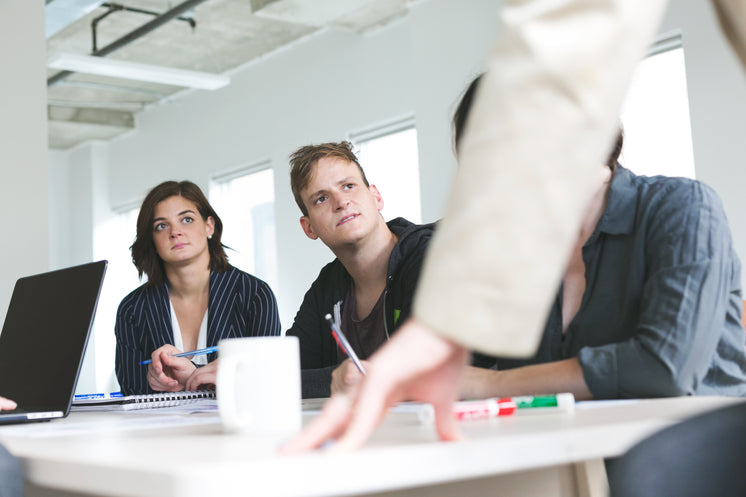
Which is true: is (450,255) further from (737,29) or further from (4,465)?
(4,465)

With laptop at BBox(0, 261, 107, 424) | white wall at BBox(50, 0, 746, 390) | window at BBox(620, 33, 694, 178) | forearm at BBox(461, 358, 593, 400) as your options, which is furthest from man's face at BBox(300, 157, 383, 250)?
window at BBox(620, 33, 694, 178)

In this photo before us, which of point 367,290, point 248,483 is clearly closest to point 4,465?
point 248,483

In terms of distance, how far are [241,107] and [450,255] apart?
808 centimetres

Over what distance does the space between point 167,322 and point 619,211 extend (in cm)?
208

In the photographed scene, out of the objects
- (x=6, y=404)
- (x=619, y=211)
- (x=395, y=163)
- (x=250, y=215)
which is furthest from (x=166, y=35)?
(x=619, y=211)

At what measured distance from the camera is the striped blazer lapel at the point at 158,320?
10.3ft

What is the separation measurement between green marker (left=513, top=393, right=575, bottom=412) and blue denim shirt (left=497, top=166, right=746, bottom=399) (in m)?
0.31

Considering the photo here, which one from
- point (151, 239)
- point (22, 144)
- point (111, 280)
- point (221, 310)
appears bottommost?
point (221, 310)

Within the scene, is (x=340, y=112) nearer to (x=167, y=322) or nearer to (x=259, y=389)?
(x=167, y=322)

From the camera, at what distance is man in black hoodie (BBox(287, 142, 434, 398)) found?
2521 mm

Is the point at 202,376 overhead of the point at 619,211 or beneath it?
beneath

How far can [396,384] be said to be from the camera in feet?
1.67

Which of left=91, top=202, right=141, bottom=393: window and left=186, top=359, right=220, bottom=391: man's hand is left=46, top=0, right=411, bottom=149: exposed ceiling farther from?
left=186, top=359, right=220, bottom=391: man's hand

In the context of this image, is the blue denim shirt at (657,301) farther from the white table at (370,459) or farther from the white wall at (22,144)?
the white wall at (22,144)
